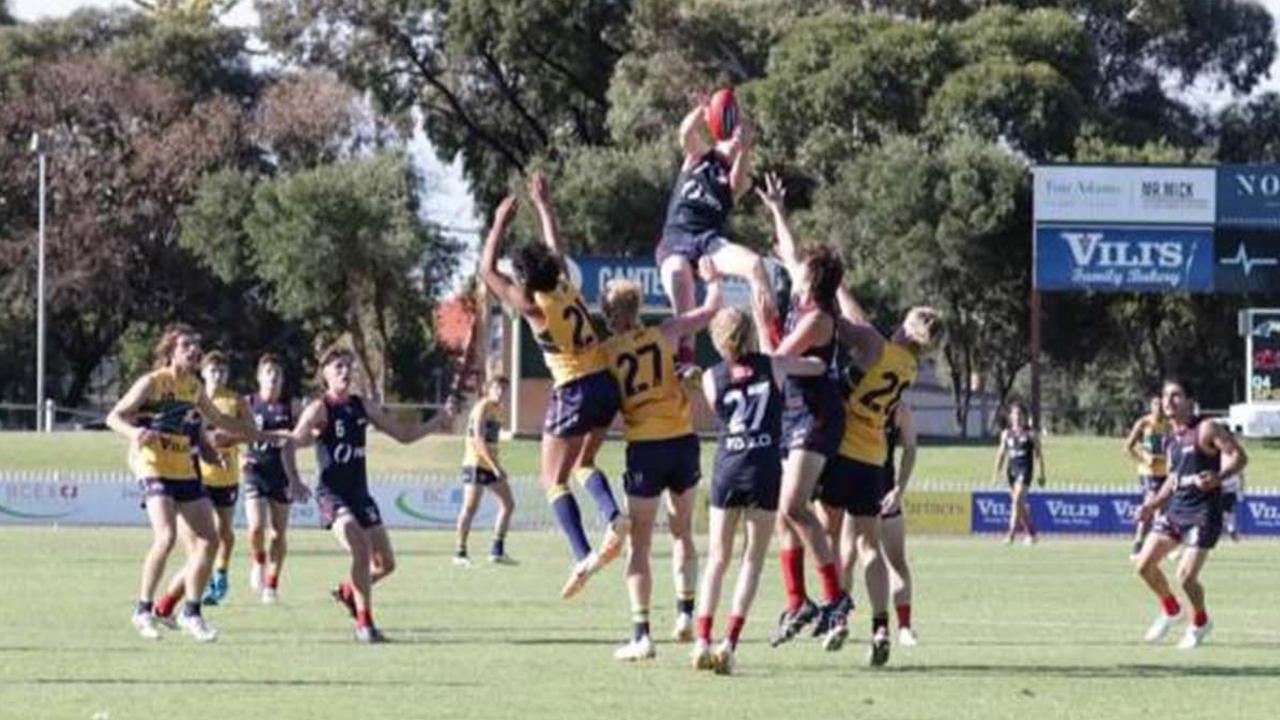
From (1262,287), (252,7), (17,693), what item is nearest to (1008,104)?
(1262,287)

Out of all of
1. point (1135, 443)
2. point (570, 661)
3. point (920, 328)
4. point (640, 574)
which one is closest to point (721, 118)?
point (920, 328)

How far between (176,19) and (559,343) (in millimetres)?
73180

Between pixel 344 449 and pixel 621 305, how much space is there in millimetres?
3687

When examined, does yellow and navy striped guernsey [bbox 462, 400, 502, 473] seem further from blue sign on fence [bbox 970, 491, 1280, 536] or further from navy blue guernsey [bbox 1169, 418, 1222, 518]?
blue sign on fence [bbox 970, 491, 1280, 536]

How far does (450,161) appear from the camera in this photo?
281 feet

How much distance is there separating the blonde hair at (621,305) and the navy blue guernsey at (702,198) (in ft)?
5.22

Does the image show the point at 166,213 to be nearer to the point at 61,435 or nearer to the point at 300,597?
the point at 61,435

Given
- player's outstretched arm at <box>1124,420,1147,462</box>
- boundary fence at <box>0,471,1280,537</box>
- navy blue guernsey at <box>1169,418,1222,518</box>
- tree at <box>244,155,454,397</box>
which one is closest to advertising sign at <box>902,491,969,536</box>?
boundary fence at <box>0,471,1280,537</box>

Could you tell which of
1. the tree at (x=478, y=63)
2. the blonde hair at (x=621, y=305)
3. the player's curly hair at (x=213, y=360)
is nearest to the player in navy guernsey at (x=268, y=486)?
the player's curly hair at (x=213, y=360)

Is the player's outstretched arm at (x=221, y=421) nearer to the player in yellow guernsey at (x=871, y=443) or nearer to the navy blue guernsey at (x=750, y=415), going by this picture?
the navy blue guernsey at (x=750, y=415)

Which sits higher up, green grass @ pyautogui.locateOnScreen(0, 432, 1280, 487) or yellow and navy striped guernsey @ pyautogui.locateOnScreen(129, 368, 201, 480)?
yellow and navy striped guernsey @ pyautogui.locateOnScreen(129, 368, 201, 480)

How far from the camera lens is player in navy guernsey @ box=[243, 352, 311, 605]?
82.5 ft

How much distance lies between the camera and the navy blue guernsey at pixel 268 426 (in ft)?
83.7

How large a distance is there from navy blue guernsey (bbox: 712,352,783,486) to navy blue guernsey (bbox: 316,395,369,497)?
4024 mm
